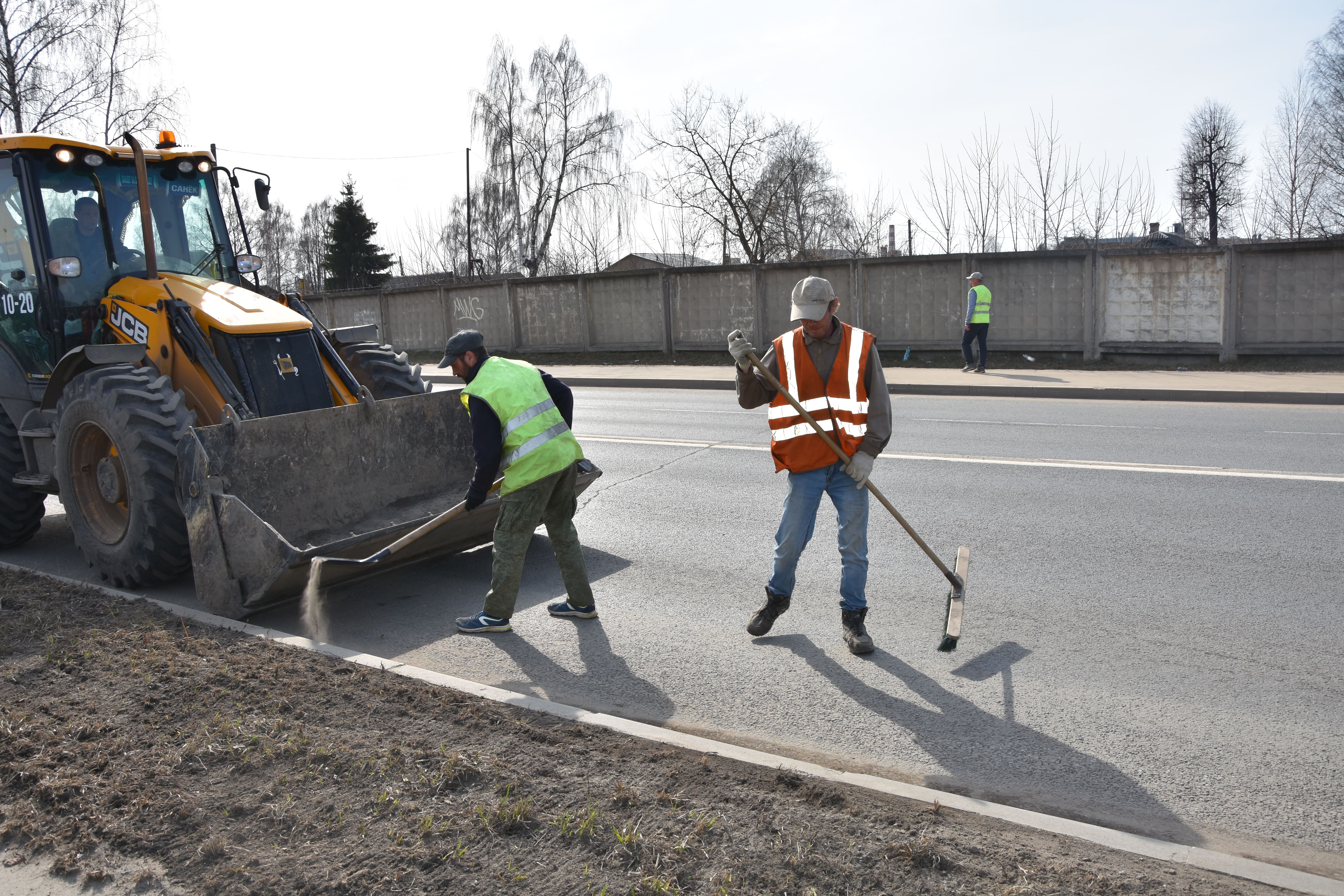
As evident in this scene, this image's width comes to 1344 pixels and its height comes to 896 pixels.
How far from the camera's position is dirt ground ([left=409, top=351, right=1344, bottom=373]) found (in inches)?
655

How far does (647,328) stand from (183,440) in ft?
57.2

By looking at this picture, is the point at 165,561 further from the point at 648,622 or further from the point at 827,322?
the point at 827,322

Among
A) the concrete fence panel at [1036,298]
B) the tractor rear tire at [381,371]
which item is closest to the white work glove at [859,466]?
the tractor rear tire at [381,371]

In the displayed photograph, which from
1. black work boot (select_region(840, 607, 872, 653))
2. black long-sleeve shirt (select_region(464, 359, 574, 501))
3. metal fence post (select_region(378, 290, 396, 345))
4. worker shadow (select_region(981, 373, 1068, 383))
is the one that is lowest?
black work boot (select_region(840, 607, 872, 653))

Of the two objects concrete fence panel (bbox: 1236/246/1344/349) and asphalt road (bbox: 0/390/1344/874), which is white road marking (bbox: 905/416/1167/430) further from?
concrete fence panel (bbox: 1236/246/1344/349)

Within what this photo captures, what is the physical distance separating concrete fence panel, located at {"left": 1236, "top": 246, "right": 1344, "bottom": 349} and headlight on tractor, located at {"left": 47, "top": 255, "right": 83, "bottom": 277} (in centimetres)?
1736

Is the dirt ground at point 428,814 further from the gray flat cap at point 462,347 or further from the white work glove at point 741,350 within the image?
the white work glove at point 741,350

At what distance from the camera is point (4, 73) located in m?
25.8

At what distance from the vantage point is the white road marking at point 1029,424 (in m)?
11.1

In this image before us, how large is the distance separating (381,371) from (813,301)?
4.39 meters

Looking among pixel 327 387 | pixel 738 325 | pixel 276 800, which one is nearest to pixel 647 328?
pixel 738 325

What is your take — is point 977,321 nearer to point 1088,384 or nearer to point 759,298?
point 1088,384

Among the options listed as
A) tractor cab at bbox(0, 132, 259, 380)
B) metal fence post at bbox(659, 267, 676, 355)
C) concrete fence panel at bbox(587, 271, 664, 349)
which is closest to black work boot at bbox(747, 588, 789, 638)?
tractor cab at bbox(0, 132, 259, 380)

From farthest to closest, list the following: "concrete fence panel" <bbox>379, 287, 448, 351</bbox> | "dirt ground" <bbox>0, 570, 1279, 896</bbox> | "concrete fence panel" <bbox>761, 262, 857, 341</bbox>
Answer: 1. "concrete fence panel" <bbox>379, 287, 448, 351</bbox>
2. "concrete fence panel" <bbox>761, 262, 857, 341</bbox>
3. "dirt ground" <bbox>0, 570, 1279, 896</bbox>
